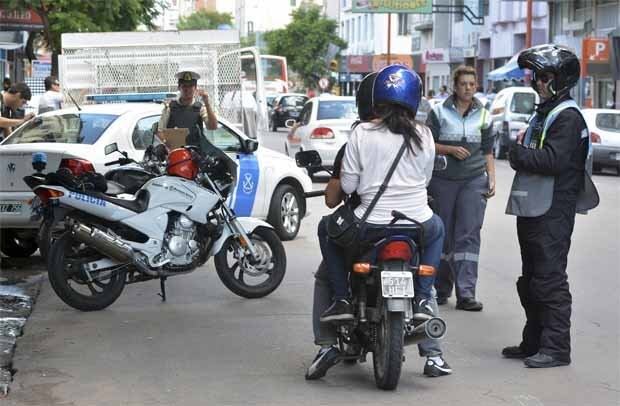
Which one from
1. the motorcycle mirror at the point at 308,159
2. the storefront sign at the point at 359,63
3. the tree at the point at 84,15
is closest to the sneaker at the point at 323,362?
the motorcycle mirror at the point at 308,159

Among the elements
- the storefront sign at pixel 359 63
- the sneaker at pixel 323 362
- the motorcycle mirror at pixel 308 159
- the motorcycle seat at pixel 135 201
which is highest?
the storefront sign at pixel 359 63

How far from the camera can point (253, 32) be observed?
282 ft

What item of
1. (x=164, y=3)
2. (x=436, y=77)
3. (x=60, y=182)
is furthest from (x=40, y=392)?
(x=436, y=77)

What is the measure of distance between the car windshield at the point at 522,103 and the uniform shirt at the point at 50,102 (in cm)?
1548

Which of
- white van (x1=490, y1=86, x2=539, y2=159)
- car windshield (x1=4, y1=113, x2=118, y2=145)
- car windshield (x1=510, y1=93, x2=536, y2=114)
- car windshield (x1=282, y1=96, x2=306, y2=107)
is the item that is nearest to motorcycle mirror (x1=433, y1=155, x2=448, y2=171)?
car windshield (x1=4, y1=113, x2=118, y2=145)

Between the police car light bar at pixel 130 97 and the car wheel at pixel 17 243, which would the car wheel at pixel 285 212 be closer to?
the car wheel at pixel 17 243

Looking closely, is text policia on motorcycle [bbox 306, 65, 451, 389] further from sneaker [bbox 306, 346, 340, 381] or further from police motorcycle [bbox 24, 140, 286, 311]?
police motorcycle [bbox 24, 140, 286, 311]

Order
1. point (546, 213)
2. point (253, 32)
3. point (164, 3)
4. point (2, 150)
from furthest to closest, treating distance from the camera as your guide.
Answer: point (253, 32)
point (164, 3)
point (2, 150)
point (546, 213)

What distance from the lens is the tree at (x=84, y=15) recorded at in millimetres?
26062

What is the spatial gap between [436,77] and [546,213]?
2421 inches

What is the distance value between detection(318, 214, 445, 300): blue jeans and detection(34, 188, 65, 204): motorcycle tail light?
9.35ft

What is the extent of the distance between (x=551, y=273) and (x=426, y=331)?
3.71 ft

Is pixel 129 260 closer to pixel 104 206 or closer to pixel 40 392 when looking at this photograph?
pixel 104 206

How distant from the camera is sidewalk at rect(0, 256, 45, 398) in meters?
7.74
